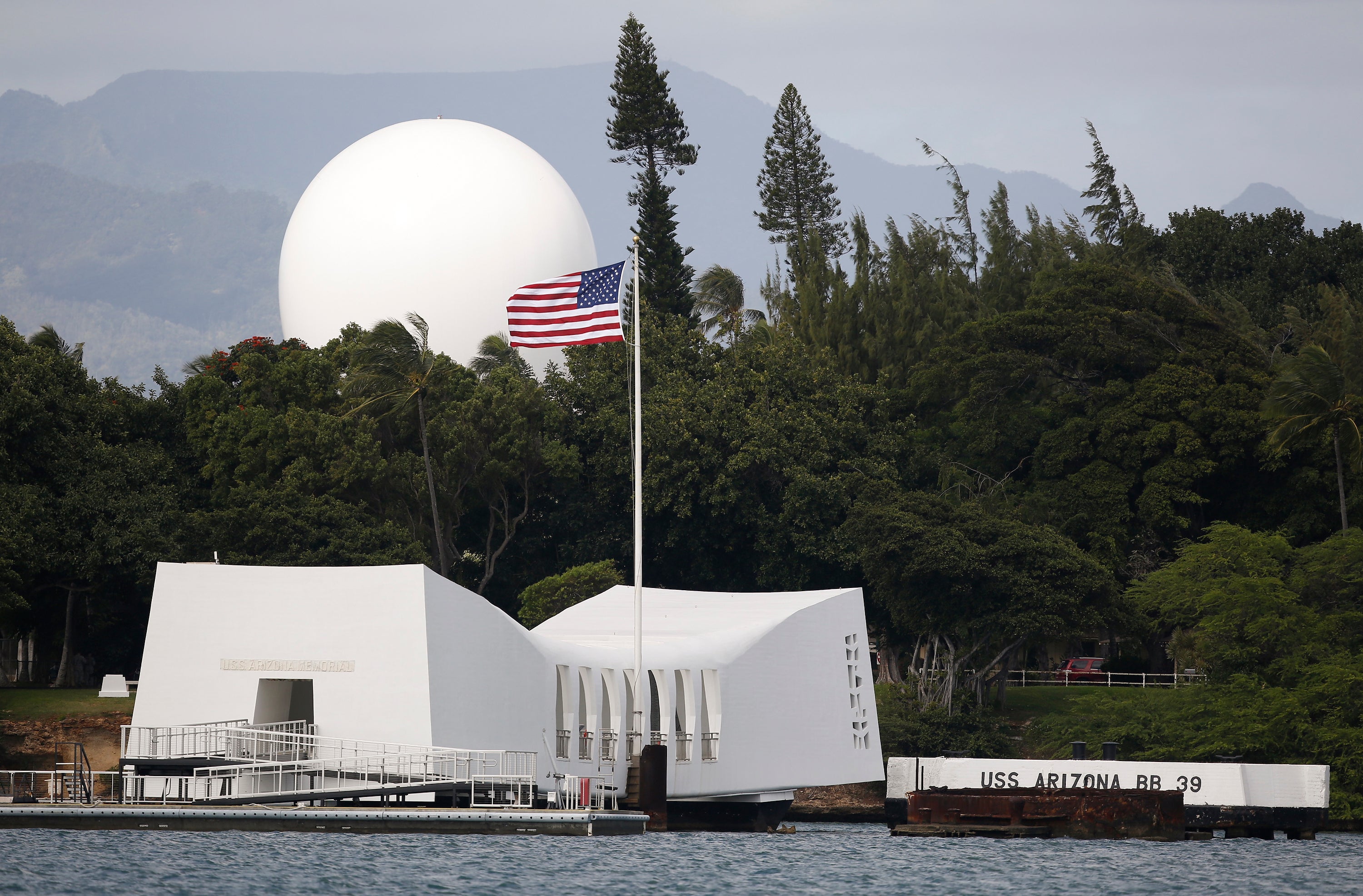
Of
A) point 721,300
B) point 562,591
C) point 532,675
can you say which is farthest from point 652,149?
point 532,675

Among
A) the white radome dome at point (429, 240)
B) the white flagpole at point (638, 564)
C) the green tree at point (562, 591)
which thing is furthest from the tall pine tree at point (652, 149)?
the white flagpole at point (638, 564)

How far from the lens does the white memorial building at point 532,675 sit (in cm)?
3177

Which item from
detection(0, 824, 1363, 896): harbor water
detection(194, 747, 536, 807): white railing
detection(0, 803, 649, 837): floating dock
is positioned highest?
detection(194, 747, 536, 807): white railing

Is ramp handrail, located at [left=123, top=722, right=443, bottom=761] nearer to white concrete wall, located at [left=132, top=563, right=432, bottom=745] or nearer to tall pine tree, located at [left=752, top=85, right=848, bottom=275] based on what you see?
white concrete wall, located at [left=132, top=563, right=432, bottom=745]

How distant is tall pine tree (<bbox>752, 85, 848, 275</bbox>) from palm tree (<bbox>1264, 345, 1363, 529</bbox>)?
29.8 meters

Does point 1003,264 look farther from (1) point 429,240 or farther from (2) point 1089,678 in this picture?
(1) point 429,240

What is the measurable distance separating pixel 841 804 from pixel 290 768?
72.6ft

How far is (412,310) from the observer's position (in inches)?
2458

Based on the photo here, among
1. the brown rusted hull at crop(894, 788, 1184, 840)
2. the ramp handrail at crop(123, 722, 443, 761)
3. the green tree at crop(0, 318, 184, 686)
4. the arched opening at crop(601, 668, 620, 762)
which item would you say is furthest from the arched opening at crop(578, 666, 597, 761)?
the green tree at crop(0, 318, 184, 686)

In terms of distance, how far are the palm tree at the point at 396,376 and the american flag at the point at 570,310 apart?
20.4 meters

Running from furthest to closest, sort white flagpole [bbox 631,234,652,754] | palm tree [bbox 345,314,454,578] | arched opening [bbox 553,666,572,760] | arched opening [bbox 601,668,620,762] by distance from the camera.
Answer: palm tree [bbox 345,314,454,578] < arched opening [bbox 601,668,620,762] < arched opening [bbox 553,666,572,760] < white flagpole [bbox 631,234,652,754]

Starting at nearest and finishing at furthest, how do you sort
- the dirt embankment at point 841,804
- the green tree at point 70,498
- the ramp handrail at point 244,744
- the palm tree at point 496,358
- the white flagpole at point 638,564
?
the ramp handrail at point 244,744 → the white flagpole at point 638,564 → the green tree at point 70,498 → the dirt embankment at point 841,804 → the palm tree at point 496,358

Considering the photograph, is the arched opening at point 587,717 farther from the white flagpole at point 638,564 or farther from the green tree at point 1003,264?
the green tree at point 1003,264

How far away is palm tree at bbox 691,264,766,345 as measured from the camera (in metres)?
76.2
